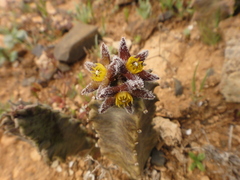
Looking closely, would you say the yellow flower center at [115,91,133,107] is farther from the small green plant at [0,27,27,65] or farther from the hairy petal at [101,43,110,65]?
the small green plant at [0,27,27,65]

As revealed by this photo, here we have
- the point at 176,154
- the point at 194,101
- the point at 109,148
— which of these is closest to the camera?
the point at 109,148

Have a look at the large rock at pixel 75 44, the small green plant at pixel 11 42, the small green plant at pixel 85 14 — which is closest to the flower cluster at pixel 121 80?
the large rock at pixel 75 44

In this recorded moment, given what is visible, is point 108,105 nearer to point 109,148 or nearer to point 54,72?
point 109,148

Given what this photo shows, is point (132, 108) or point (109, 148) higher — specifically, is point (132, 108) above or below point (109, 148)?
above

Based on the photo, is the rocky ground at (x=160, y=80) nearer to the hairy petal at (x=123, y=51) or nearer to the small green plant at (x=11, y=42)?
the small green plant at (x=11, y=42)

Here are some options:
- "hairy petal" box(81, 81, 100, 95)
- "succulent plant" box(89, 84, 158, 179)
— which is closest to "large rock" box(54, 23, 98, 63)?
"succulent plant" box(89, 84, 158, 179)

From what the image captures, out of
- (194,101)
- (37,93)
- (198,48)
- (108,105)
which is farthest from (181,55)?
(37,93)

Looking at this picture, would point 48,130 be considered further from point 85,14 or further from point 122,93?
point 85,14
